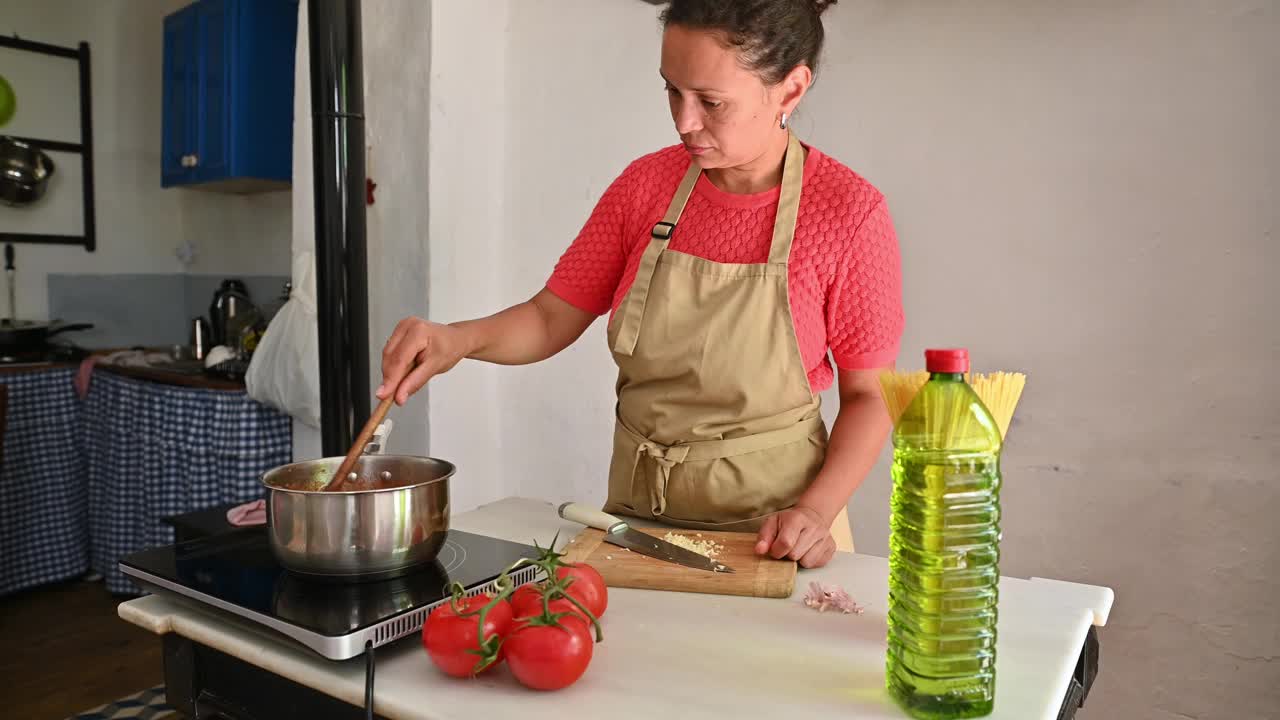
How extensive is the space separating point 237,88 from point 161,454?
1.56 metres

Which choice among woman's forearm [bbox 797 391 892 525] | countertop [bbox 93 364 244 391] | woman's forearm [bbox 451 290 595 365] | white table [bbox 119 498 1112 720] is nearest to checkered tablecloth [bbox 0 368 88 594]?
countertop [bbox 93 364 244 391]

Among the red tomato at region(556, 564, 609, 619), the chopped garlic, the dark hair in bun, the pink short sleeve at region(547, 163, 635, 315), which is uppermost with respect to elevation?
the dark hair in bun

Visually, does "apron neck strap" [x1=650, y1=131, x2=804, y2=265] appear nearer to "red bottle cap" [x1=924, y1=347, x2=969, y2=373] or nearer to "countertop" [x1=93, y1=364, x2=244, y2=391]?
"red bottle cap" [x1=924, y1=347, x2=969, y2=373]

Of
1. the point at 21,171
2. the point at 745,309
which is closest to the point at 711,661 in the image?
the point at 745,309

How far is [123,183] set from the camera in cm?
491

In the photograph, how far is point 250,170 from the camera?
160 inches

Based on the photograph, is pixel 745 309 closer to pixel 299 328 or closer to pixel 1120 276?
pixel 1120 276

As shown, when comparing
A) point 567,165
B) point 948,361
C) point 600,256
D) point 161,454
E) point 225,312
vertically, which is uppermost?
point 567,165

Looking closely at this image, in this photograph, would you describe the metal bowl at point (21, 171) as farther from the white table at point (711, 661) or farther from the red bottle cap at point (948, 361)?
the red bottle cap at point (948, 361)

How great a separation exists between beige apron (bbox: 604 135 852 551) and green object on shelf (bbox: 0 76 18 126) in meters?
4.26

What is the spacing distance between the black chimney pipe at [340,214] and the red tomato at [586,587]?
49.2 inches

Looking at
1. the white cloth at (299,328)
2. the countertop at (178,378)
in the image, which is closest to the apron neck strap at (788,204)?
the white cloth at (299,328)

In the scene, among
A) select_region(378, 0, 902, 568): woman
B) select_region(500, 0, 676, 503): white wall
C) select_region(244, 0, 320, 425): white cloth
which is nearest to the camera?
select_region(378, 0, 902, 568): woman

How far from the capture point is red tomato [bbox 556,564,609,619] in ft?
3.40
